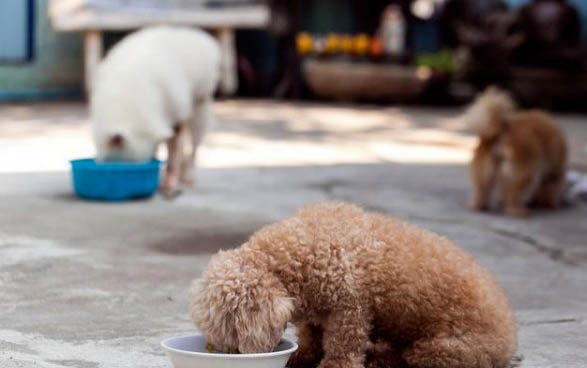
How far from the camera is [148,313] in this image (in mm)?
4266

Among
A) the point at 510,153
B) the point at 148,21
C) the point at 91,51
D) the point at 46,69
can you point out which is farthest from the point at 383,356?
the point at 46,69

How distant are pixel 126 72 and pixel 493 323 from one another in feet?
12.8

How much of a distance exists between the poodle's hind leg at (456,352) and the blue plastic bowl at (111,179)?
3455mm

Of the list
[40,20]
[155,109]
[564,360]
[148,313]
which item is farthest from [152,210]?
[40,20]

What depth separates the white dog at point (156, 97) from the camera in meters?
6.83

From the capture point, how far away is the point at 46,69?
12.6 metres

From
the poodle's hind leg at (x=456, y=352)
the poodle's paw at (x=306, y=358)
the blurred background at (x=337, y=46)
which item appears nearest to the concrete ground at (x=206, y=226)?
the poodle's hind leg at (x=456, y=352)

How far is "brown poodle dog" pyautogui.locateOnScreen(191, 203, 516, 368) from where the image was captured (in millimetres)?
3221

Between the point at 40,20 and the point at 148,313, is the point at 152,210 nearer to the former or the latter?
the point at 148,313

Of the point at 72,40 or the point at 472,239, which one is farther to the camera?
the point at 72,40

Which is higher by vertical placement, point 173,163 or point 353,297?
point 353,297

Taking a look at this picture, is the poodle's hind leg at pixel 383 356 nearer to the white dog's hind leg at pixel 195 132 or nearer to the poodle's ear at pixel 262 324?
the poodle's ear at pixel 262 324

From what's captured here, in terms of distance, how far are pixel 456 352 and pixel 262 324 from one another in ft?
2.26

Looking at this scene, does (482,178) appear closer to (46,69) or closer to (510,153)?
(510,153)
